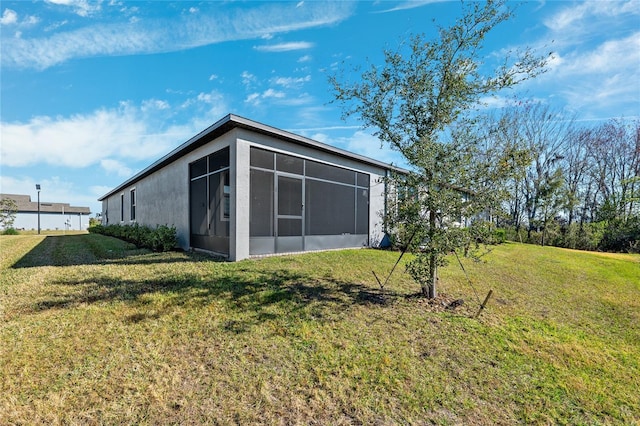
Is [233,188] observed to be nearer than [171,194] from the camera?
Yes

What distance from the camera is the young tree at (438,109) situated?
460 cm

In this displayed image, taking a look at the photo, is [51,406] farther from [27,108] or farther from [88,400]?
[27,108]

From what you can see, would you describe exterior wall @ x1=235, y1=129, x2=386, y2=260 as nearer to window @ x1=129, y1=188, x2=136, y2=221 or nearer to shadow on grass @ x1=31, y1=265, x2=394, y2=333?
shadow on grass @ x1=31, y1=265, x2=394, y2=333

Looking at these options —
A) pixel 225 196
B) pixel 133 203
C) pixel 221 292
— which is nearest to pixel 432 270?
pixel 221 292

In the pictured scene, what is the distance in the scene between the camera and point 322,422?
224 centimetres

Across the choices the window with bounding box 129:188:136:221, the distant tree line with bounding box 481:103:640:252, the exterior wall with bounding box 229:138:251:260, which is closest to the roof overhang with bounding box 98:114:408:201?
the exterior wall with bounding box 229:138:251:260

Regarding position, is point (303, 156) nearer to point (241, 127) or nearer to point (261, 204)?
point (261, 204)

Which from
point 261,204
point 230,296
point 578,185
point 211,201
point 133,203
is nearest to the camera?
point 230,296

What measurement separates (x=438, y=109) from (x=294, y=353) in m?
4.28

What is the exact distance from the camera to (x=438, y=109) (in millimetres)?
4820

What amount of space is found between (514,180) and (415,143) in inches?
68.9

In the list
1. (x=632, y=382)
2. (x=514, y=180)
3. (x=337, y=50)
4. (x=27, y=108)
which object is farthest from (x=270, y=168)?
(x=632, y=382)

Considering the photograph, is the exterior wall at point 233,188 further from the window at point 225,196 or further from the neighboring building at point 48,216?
the neighboring building at point 48,216

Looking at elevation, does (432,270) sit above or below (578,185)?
below
